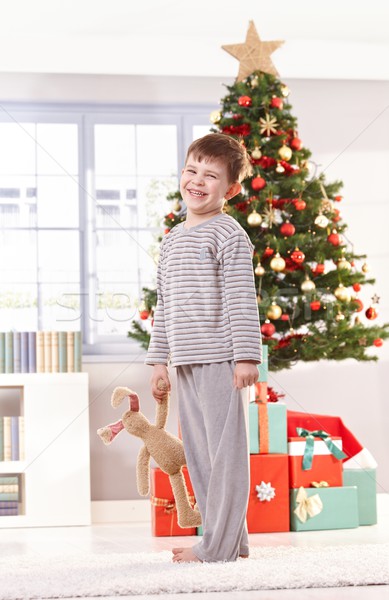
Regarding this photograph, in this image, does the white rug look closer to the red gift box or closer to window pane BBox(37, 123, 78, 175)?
the red gift box

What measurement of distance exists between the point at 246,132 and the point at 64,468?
124 centimetres

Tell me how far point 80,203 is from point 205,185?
157 cm

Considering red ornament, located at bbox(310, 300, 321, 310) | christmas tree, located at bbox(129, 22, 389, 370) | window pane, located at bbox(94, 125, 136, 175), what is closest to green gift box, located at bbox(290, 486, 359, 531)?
christmas tree, located at bbox(129, 22, 389, 370)

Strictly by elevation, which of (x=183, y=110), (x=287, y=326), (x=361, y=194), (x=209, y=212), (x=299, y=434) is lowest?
(x=299, y=434)

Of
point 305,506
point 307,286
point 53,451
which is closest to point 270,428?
point 305,506

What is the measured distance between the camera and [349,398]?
3.31 metres

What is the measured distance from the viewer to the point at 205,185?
175 cm

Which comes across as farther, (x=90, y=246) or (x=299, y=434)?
(x=90, y=246)

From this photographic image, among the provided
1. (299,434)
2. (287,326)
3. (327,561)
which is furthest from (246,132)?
(327,561)

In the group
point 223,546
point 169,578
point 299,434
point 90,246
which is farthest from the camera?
point 90,246

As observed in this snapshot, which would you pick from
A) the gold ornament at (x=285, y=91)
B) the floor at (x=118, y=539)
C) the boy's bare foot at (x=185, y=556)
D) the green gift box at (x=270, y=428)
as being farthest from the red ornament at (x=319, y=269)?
the boy's bare foot at (x=185, y=556)

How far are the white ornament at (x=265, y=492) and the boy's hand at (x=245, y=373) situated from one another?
0.88 m

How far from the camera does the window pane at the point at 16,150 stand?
3.07m

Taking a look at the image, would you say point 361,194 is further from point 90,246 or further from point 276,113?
point 90,246
